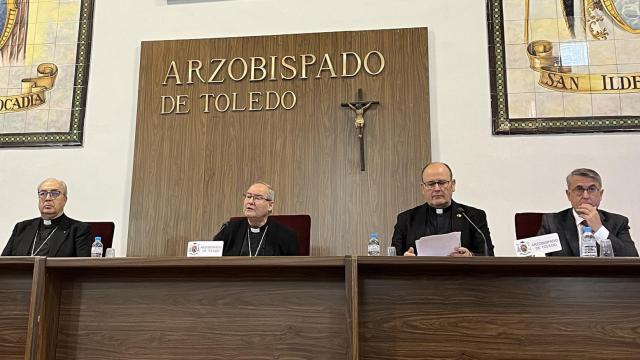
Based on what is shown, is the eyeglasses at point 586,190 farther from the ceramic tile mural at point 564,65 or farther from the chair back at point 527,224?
the ceramic tile mural at point 564,65

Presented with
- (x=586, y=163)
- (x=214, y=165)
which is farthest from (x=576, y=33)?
(x=214, y=165)

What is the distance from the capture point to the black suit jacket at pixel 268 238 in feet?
12.0

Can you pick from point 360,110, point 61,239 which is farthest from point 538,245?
point 61,239

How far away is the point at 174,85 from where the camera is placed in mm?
4602

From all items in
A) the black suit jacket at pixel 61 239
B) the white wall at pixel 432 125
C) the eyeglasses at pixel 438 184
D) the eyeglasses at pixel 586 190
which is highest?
the white wall at pixel 432 125

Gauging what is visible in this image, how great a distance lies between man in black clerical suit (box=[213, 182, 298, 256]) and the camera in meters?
3.69

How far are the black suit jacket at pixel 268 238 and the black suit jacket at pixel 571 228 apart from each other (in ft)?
4.62

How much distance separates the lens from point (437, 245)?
8.73 feet

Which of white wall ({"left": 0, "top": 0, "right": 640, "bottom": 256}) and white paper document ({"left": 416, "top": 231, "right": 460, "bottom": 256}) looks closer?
white paper document ({"left": 416, "top": 231, "right": 460, "bottom": 256})

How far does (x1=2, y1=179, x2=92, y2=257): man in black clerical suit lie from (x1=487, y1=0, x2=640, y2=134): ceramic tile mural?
278 centimetres

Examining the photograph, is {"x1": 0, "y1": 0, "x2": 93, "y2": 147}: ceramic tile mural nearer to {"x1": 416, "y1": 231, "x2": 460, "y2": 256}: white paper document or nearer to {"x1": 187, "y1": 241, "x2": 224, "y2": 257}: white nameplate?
{"x1": 187, "y1": 241, "x2": 224, "y2": 257}: white nameplate

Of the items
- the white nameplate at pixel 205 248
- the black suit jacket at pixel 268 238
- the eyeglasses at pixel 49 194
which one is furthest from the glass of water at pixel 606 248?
the eyeglasses at pixel 49 194

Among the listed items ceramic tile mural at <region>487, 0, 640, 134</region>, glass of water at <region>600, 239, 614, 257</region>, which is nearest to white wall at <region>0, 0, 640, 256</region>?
ceramic tile mural at <region>487, 0, 640, 134</region>

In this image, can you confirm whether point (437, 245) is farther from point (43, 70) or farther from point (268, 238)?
point (43, 70)
